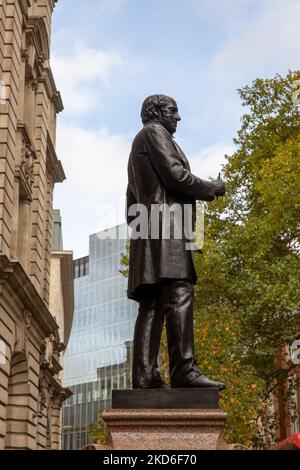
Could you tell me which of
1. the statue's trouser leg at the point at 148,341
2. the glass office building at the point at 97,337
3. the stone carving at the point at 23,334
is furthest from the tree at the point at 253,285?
the glass office building at the point at 97,337

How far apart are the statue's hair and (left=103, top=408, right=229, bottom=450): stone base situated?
2.92m

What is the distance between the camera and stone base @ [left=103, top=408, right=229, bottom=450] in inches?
244

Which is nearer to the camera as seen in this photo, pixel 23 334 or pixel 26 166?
pixel 23 334

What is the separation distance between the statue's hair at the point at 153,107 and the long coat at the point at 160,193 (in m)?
0.15

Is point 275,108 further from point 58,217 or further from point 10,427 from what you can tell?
point 58,217

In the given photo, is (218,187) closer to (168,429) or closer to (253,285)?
(168,429)

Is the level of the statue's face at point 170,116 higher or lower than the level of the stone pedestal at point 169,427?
higher

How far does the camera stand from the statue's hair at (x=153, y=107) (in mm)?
7578

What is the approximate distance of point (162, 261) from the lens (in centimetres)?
696

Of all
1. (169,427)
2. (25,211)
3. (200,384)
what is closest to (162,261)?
(200,384)

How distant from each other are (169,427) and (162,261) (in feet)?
4.94

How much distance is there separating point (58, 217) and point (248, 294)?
27768 millimetres

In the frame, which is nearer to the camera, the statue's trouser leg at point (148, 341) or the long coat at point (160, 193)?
the statue's trouser leg at point (148, 341)

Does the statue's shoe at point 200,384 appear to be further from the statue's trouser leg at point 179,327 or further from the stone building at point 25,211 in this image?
the stone building at point 25,211
